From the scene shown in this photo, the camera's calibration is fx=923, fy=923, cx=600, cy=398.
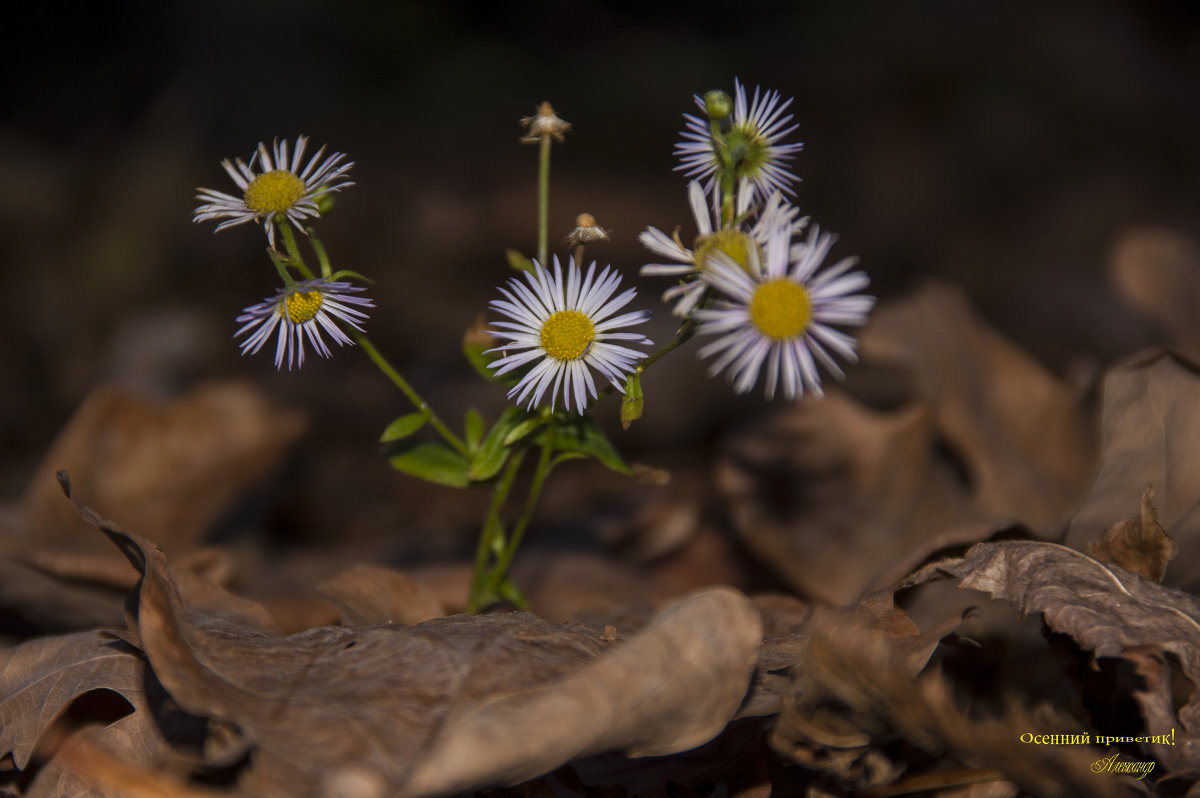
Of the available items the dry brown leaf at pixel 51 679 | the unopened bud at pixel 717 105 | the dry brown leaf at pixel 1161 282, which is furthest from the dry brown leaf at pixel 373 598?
the dry brown leaf at pixel 1161 282

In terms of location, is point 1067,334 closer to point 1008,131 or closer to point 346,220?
point 1008,131

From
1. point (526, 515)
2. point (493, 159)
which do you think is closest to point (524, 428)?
point (526, 515)

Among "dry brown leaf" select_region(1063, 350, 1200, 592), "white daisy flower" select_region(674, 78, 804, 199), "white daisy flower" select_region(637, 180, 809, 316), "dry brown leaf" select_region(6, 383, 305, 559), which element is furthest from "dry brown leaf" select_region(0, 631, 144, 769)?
"dry brown leaf" select_region(1063, 350, 1200, 592)

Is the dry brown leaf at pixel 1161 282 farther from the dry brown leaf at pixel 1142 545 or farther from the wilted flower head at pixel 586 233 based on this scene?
the wilted flower head at pixel 586 233

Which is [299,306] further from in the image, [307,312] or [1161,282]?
[1161,282]

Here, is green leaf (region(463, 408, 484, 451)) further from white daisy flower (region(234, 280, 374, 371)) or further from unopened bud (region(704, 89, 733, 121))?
unopened bud (region(704, 89, 733, 121))
